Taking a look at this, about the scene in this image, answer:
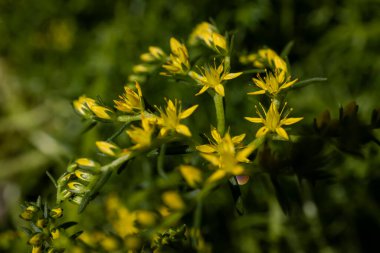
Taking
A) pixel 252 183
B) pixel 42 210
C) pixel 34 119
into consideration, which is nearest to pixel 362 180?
pixel 252 183

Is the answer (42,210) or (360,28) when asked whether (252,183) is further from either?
(42,210)

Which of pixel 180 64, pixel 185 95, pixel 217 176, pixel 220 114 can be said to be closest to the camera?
pixel 217 176

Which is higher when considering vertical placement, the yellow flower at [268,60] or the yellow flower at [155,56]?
the yellow flower at [155,56]

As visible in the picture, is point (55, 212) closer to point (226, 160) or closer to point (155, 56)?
point (226, 160)

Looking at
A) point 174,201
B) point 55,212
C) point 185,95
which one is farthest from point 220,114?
point 185,95

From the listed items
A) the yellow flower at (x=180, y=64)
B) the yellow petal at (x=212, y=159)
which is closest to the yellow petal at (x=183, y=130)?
the yellow petal at (x=212, y=159)

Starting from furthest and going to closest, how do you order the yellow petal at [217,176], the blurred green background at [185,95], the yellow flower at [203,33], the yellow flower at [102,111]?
the blurred green background at [185,95] → the yellow flower at [203,33] → the yellow flower at [102,111] → the yellow petal at [217,176]

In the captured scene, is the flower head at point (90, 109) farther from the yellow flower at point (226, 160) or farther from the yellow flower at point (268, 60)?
the yellow flower at point (268, 60)

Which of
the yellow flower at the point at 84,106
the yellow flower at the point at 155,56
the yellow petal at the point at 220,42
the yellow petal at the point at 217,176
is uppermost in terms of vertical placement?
the yellow petal at the point at 220,42
